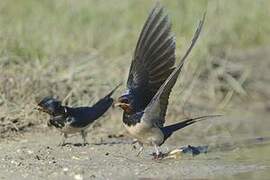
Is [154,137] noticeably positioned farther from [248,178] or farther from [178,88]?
[178,88]

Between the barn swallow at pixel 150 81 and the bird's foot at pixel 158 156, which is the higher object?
the barn swallow at pixel 150 81

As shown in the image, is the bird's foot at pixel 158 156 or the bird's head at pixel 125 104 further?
the bird's foot at pixel 158 156

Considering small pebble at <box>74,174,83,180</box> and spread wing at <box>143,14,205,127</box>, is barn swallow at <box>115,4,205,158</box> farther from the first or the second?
small pebble at <box>74,174,83,180</box>

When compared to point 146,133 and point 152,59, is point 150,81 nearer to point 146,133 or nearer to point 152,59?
point 152,59

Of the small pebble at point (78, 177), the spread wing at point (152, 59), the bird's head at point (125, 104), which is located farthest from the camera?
the spread wing at point (152, 59)

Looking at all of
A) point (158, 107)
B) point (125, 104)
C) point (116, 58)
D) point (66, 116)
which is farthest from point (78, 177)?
point (116, 58)

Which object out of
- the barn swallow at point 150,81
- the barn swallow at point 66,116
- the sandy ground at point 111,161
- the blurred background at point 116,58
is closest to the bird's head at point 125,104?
the barn swallow at point 150,81

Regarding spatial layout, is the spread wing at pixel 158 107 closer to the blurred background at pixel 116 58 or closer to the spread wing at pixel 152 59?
the spread wing at pixel 152 59

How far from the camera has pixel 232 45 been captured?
11195mm

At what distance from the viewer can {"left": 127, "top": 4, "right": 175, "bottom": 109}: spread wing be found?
7.48 metres

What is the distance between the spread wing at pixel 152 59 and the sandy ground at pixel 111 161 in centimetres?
51

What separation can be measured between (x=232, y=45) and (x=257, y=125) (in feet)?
5.67

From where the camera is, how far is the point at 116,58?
10.2m

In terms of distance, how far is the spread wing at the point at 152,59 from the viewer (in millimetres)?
7484
